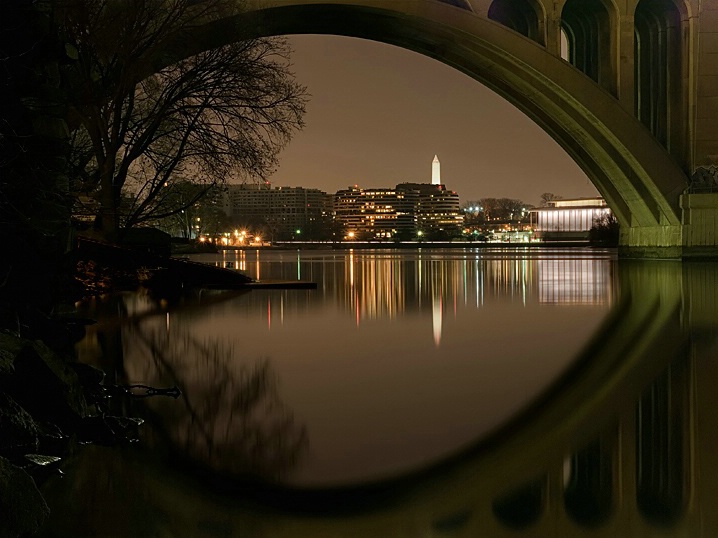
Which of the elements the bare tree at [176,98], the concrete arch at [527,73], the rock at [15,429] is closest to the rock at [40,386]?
the rock at [15,429]

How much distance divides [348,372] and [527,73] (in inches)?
1300

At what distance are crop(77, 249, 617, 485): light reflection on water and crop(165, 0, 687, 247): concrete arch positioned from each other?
20.4 m

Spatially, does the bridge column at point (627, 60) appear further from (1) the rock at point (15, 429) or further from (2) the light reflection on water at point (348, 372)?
(1) the rock at point (15, 429)

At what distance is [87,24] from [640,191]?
30946 millimetres

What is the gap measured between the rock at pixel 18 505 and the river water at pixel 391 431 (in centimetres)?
11

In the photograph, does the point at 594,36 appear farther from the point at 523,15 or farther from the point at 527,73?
the point at 527,73

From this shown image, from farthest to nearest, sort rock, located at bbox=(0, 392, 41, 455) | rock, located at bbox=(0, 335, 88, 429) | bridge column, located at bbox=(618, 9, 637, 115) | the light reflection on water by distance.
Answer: bridge column, located at bbox=(618, 9, 637, 115)
rock, located at bbox=(0, 335, 88, 429)
the light reflection on water
rock, located at bbox=(0, 392, 41, 455)

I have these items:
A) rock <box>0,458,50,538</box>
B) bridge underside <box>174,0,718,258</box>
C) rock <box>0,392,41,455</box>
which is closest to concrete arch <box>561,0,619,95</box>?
bridge underside <box>174,0,718,258</box>

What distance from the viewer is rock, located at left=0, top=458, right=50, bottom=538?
4.04 meters

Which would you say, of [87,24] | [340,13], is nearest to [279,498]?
[87,24]

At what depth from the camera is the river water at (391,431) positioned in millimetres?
4270

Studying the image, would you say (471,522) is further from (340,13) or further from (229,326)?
(340,13)

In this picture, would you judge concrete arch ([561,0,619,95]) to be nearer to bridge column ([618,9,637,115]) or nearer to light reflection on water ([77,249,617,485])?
bridge column ([618,9,637,115])

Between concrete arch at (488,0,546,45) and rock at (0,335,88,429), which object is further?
concrete arch at (488,0,546,45)
